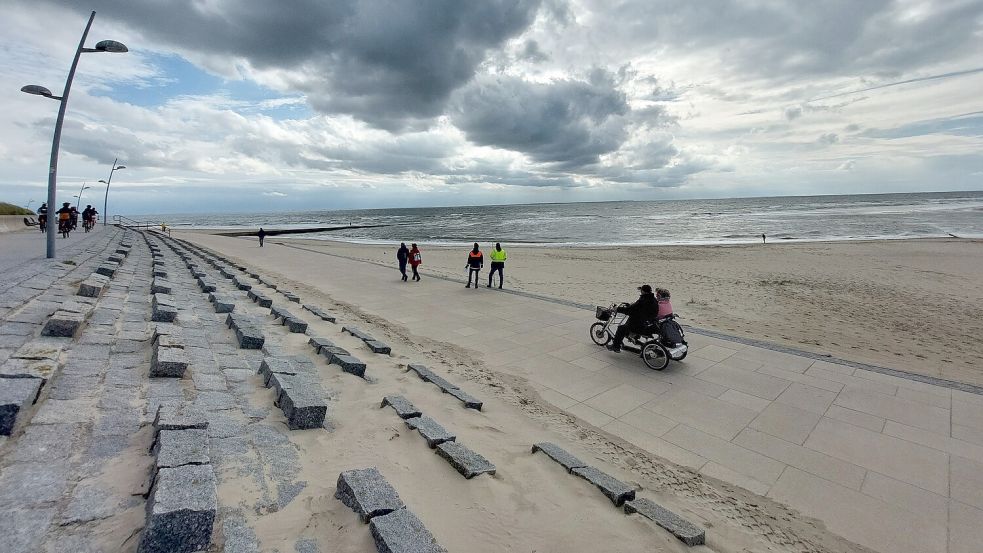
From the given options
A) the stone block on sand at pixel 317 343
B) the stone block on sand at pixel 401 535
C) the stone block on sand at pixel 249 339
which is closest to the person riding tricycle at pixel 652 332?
the stone block on sand at pixel 317 343

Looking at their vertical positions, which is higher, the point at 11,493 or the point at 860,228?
the point at 860,228

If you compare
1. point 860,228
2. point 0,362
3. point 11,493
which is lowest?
point 11,493

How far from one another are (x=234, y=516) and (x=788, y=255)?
28749 mm

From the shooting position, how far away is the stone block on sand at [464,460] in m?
3.51

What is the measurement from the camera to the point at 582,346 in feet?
26.0

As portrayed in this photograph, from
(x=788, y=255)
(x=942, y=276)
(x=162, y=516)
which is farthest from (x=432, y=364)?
(x=788, y=255)

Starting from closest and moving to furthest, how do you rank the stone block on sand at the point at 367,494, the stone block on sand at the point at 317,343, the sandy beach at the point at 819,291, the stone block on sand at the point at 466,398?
the stone block on sand at the point at 367,494, the stone block on sand at the point at 466,398, the stone block on sand at the point at 317,343, the sandy beach at the point at 819,291

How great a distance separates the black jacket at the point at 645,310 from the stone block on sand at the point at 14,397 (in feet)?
23.0

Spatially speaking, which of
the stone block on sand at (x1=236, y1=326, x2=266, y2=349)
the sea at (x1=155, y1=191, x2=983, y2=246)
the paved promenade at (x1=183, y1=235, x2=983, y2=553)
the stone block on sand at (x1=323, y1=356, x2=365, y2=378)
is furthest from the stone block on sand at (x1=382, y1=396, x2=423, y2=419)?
the sea at (x1=155, y1=191, x2=983, y2=246)

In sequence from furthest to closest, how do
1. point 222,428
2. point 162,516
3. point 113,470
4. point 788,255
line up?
point 788,255 → point 222,428 → point 113,470 → point 162,516

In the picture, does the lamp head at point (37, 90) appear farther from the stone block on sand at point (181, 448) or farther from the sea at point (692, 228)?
the sea at point (692, 228)

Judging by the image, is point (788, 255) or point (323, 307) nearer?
point (323, 307)

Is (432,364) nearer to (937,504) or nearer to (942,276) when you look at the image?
(937,504)

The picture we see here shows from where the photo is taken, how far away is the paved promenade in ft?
12.1
